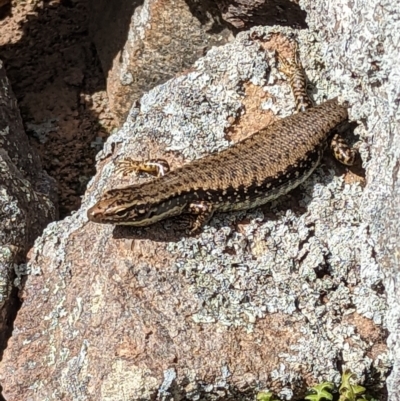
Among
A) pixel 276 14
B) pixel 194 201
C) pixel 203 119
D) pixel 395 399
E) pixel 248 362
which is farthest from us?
pixel 276 14

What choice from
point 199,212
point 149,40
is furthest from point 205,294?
point 149,40

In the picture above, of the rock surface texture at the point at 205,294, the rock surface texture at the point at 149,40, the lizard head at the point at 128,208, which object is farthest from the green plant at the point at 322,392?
the rock surface texture at the point at 149,40

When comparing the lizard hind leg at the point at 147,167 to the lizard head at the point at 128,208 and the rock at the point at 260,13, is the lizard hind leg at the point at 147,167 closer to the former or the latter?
the lizard head at the point at 128,208

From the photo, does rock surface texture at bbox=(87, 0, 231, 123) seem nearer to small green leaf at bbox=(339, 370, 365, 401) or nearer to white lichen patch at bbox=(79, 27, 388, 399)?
white lichen patch at bbox=(79, 27, 388, 399)

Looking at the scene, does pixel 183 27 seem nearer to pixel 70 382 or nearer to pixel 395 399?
pixel 70 382

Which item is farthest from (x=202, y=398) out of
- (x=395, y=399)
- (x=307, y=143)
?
(x=307, y=143)

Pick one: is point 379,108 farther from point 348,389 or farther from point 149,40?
point 149,40
